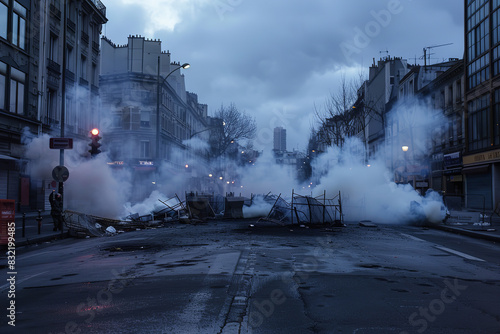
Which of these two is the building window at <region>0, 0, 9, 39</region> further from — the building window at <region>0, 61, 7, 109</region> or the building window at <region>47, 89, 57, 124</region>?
the building window at <region>47, 89, 57, 124</region>

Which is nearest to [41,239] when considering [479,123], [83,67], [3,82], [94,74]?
[3,82]

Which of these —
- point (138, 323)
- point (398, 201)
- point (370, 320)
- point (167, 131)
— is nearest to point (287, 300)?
point (370, 320)

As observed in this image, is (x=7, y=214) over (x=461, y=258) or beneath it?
over

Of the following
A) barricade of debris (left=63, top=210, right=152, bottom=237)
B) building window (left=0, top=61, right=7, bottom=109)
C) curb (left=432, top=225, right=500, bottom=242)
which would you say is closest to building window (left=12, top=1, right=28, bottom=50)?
building window (left=0, top=61, right=7, bottom=109)

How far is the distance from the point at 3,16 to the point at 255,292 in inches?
888

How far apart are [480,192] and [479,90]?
683cm

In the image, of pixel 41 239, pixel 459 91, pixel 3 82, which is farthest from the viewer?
pixel 459 91

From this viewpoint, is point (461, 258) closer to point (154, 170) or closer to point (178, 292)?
point (178, 292)

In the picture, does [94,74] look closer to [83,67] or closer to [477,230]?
[83,67]

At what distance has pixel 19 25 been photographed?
896 inches

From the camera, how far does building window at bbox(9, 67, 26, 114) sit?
22.0 meters

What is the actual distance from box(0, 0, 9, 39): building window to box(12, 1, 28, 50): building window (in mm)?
657

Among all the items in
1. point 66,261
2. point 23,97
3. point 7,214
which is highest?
point 23,97

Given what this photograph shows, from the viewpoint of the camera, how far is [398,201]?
2170cm
